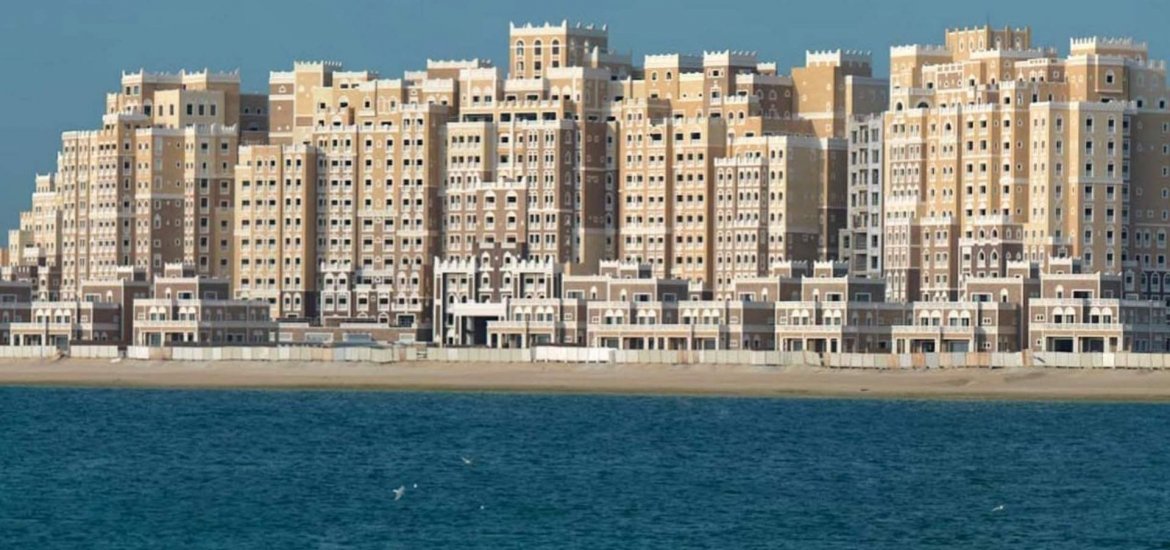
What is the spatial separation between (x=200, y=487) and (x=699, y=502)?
2280 centimetres

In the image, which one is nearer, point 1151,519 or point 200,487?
point 1151,519

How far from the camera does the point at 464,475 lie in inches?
6122

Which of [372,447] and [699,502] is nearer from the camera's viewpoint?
[699,502]

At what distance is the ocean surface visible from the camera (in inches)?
5079

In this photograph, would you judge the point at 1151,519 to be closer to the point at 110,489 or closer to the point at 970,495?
the point at 970,495

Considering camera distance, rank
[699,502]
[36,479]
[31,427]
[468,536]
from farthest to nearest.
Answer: [31,427] < [36,479] < [699,502] < [468,536]

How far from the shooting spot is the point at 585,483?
15088cm

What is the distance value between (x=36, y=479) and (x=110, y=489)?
6678 mm

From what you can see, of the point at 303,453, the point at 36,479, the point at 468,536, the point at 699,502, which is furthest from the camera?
the point at 303,453

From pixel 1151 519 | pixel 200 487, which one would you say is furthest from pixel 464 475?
pixel 1151 519

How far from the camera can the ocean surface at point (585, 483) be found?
12900 centimetres

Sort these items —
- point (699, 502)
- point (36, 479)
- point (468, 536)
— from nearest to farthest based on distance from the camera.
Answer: point (468, 536), point (699, 502), point (36, 479)

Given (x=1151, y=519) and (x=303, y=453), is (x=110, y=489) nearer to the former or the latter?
(x=303, y=453)

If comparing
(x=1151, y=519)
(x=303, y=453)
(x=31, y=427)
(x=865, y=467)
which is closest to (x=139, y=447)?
(x=303, y=453)
